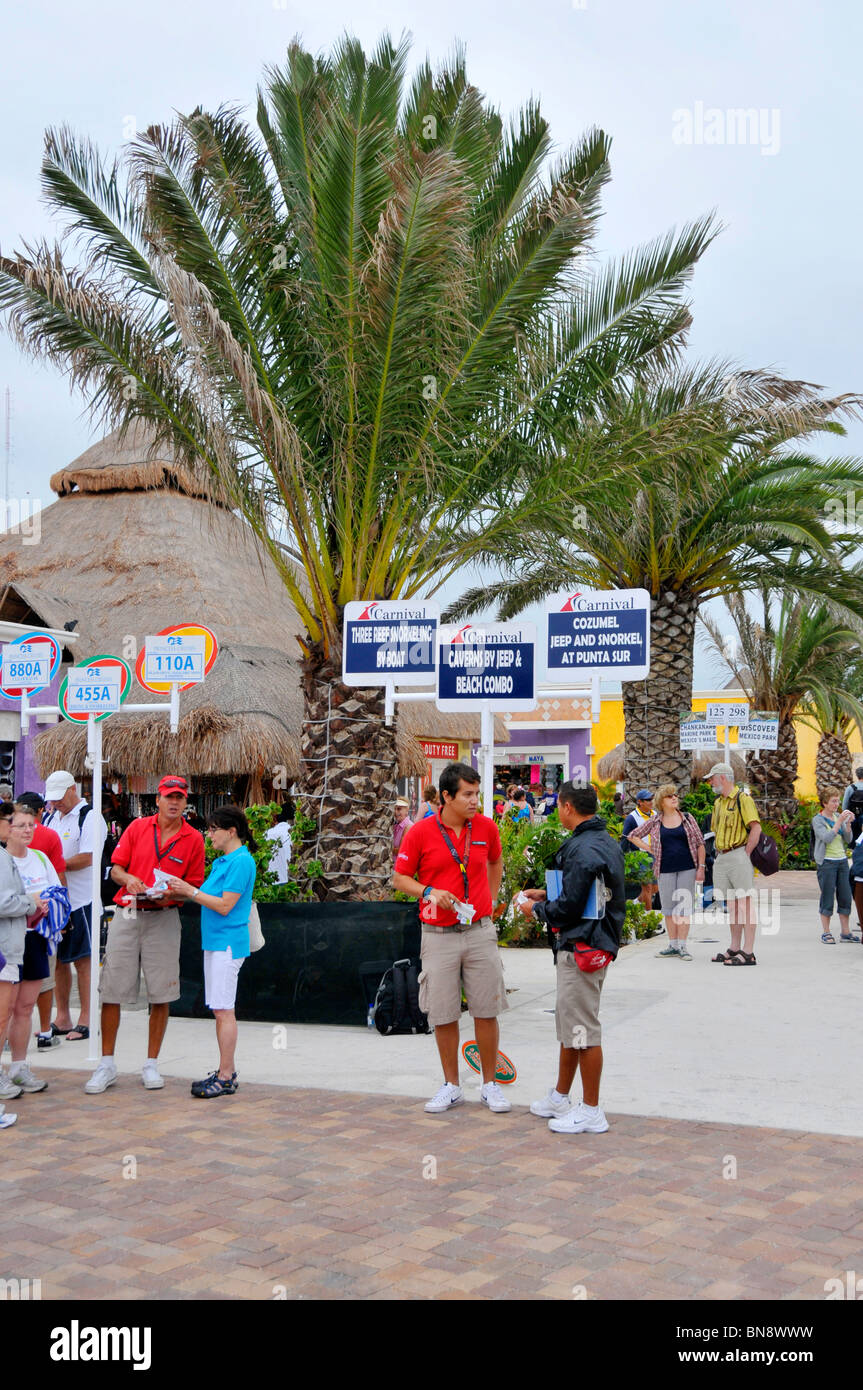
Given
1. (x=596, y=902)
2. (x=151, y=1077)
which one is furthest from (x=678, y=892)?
(x=151, y=1077)

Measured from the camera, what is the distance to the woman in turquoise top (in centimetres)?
660

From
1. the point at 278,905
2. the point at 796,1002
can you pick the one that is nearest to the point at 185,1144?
the point at 278,905

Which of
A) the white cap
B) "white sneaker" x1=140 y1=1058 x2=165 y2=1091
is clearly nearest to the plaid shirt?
the white cap

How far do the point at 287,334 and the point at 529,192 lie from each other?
2.40 m

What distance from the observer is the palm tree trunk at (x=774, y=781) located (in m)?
24.4

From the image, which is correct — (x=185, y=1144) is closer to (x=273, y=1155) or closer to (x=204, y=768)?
(x=273, y=1155)

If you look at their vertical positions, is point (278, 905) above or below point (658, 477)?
below

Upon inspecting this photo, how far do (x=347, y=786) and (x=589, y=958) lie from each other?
14.8 ft

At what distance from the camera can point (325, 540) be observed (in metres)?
10.4

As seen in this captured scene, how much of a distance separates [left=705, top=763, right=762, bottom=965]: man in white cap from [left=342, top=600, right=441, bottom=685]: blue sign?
12.4 feet

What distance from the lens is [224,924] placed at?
674 centimetres

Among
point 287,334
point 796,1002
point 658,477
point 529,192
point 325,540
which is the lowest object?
point 796,1002

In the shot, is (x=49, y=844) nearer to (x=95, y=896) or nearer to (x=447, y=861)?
(x=95, y=896)

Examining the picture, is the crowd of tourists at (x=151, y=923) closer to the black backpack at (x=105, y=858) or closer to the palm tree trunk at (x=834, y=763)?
the black backpack at (x=105, y=858)
